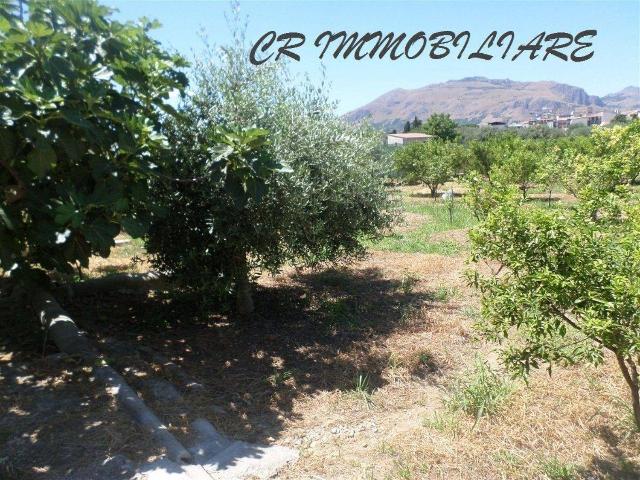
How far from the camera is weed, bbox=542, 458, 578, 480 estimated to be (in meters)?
2.98

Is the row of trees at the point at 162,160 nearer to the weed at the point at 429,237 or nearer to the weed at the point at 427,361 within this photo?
→ the weed at the point at 427,361

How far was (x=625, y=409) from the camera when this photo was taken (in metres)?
3.67

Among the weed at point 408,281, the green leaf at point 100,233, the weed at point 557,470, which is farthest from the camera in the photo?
the weed at point 408,281

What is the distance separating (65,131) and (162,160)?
1.23 metres

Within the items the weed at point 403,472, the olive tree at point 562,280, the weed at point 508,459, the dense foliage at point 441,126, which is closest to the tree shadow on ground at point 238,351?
the weed at point 403,472

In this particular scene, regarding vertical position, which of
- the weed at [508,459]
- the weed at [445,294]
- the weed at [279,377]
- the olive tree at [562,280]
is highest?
the olive tree at [562,280]

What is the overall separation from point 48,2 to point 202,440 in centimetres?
325


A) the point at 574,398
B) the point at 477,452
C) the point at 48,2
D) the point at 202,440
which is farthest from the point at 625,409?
the point at 48,2

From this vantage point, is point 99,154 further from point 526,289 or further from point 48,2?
point 526,289

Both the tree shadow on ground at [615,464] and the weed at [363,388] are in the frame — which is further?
the weed at [363,388]

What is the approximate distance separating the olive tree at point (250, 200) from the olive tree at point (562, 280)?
236cm

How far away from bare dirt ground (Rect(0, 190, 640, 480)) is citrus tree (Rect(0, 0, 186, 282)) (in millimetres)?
1154

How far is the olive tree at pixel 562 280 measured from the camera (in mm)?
2662

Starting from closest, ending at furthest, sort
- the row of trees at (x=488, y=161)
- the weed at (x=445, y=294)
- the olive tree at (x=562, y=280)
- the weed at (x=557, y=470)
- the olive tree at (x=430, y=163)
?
1. the olive tree at (x=562, y=280)
2. the weed at (x=557, y=470)
3. the weed at (x=445, y=294)
4. the row of trees at (x=488, y=161)
5. the olive tree at (x=430, y=163)
